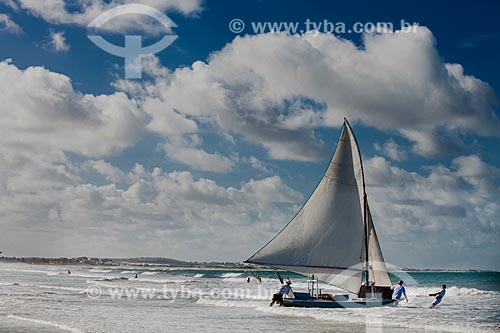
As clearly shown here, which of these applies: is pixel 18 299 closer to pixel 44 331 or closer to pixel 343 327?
pixel 44 331

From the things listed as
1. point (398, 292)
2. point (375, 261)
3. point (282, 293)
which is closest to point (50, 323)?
point (282, 293)

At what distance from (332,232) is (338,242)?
597 mm

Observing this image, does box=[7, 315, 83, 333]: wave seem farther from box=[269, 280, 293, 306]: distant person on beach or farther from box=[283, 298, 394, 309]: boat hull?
box=[283, 298, 394, 309]: boat hull

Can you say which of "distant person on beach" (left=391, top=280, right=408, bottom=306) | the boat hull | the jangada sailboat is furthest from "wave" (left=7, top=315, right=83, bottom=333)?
"distant person on beach" (left=391, top=280, right=408, bottom=306)

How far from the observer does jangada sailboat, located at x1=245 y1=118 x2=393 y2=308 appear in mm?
30078

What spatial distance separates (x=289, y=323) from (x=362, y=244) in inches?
299

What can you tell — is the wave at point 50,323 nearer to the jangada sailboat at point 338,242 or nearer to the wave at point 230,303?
the jangada sailboat at point 338,242

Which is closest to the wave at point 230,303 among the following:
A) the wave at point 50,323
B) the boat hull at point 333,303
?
the boat hull at point 333,303

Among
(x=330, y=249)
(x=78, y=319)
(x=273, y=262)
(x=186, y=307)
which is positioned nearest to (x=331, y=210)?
(x=330, y=249)

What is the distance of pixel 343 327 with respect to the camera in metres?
23.9

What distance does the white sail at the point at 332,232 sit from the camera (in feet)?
98.5

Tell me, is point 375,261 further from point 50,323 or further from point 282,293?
point 50,323

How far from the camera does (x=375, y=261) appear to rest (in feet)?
104

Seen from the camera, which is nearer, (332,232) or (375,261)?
(332,232)
